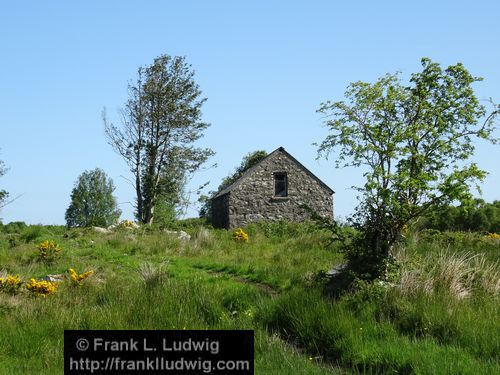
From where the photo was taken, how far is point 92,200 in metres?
74.8

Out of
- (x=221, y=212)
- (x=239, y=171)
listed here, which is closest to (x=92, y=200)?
(x=239, y=171)

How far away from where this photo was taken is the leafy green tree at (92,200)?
72.6 metres

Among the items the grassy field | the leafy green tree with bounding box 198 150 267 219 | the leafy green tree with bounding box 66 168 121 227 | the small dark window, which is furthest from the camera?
the leafy green tree with bounding box 66 168 121 227

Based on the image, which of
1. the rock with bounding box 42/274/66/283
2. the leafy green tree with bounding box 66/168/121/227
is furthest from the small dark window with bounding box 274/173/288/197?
the leafy green tree with bounding box 66/168/121/227

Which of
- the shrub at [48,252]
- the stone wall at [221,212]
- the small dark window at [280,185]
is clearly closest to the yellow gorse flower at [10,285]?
the shrub at [48,252]

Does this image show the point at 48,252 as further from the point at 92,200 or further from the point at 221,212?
the point at 92,200

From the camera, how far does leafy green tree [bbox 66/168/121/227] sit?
72.6 m

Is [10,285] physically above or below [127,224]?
below

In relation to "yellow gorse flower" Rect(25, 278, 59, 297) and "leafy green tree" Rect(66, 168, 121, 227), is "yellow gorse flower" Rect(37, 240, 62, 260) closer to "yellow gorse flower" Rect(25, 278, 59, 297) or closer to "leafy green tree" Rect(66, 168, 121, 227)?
"yellow gorse flower" Rect(25, 278, 59, 297)

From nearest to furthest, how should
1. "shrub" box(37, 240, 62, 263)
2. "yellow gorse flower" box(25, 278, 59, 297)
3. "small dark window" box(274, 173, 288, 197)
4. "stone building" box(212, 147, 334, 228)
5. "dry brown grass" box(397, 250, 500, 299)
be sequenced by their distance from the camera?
1. "dry brown grass" box(397, 250, 500, 299)
2. "yellow gorse flower" box(25, 278, 59, 297)
3. "shrub" box(37, 240, 62, 263)
4. "stone building" box(212, 147, 334, 228)
5. "small dark window" box(274, 173, 288, 197)

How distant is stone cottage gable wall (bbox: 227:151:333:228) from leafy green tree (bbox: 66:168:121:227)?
4089 centimetres

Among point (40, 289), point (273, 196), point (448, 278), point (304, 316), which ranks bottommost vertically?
point (304, 316)

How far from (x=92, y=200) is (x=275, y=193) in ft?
153

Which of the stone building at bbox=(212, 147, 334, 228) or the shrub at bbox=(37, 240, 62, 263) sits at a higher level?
the stone building at bbox=(212, 147, 334, 228)
